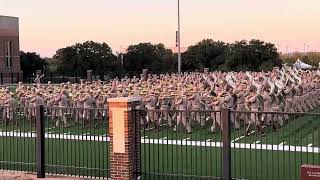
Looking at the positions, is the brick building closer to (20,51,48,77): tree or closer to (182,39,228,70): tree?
(20,51,48,77): tree

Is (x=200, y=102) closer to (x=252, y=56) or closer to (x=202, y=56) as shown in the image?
(x=252, y=56)

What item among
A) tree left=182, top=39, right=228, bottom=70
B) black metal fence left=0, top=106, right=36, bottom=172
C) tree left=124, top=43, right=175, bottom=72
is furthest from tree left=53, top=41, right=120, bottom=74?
black metal fence left=0, top=106, right=36, bottom=172

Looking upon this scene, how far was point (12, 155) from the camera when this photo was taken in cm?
1258

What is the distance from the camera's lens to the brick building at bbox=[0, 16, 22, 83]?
2068 inches

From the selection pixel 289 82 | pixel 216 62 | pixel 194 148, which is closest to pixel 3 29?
pixel 216 62

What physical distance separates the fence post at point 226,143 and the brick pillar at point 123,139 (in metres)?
1.66

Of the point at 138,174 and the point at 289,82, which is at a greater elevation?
the point at 289,82

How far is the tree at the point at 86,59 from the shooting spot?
181 feet

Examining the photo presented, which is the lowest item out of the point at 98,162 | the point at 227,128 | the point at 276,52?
the point at 98,162

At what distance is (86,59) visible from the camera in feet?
182

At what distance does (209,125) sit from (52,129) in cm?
425

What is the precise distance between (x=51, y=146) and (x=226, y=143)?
540 centimetres

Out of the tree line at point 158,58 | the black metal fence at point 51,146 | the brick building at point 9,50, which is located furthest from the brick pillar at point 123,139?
the brick building at point 9,50

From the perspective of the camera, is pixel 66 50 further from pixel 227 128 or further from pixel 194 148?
pixel 227 128
